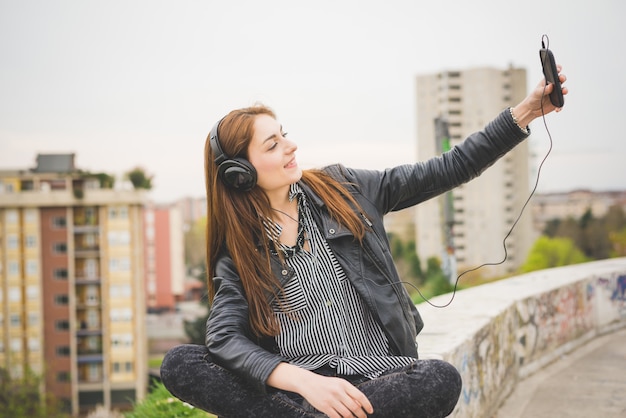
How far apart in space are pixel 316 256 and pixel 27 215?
5271 centimetres

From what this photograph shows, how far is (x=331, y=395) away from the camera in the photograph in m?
1.60

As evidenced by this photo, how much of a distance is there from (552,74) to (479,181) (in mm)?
72714

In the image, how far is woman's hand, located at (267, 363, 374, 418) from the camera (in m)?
1.60

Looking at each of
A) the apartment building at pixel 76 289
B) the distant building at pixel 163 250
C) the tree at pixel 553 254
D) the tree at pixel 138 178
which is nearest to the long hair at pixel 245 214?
the tree at pixel 553 254

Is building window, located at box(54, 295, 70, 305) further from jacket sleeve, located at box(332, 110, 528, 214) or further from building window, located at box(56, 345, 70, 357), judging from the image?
jacket sleeve, located at box(332, 110, 528, 214)

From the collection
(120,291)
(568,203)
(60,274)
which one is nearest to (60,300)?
(60,274)

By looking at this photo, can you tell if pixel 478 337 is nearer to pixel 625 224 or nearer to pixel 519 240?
pixel 625 224

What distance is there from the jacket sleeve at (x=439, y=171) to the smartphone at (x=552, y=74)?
148 mm

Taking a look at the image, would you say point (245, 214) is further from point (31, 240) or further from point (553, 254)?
point (31, 240)

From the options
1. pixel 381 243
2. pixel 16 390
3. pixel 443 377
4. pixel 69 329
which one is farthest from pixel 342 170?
pixel 69 329

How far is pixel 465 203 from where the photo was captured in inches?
2800

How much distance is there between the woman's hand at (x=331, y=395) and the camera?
1.60m

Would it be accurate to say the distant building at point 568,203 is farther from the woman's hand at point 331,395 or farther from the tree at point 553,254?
the woman's hand at point 331,395

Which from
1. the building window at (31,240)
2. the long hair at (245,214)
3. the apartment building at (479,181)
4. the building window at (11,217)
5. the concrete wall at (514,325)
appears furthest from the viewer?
the apartment building at (479,181)
